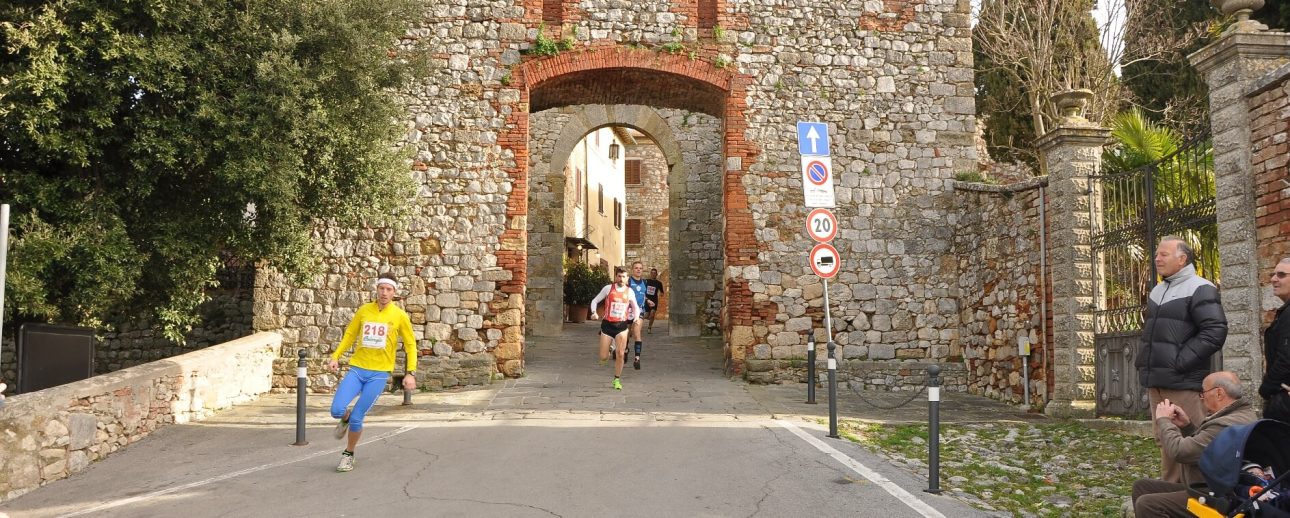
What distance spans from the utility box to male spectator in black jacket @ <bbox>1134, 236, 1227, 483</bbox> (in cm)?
978

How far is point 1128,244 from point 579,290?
1846 cm

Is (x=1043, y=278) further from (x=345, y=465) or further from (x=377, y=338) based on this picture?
(x=345, y=465)

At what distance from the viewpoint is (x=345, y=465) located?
282 inches

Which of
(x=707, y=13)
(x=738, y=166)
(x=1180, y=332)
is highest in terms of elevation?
(x=707, y=13)

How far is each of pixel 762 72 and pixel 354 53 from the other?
6.11m

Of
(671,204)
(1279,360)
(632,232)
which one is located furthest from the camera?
(632,232)

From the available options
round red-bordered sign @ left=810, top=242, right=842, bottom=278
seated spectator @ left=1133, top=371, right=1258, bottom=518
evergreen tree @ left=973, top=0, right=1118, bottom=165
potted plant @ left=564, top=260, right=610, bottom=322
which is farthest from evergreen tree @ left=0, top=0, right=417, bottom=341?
potted plant @ left=564, top=260, right=610, bottom=322

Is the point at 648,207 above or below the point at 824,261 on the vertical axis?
above

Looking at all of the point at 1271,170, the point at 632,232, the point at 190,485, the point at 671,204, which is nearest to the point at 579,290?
the point at 671,204

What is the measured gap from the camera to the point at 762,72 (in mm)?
14062

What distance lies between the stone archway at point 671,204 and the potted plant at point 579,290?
3.90m

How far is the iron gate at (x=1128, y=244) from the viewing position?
8.87m

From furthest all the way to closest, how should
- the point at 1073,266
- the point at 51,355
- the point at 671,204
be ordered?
the point at 671,204
the point at 1073,266
the point at 51,355

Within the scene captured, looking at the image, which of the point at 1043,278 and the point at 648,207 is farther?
the point at 648,207
